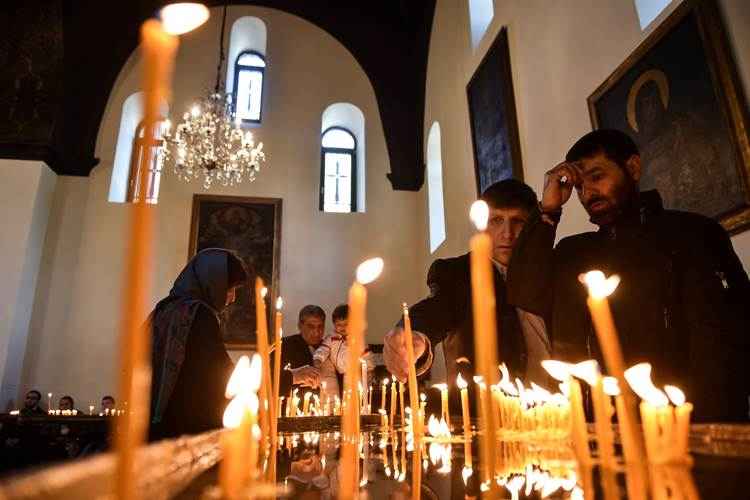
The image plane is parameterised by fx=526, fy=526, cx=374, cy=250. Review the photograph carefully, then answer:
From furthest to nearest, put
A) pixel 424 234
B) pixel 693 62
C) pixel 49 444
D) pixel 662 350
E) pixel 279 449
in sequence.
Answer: pixel 424 234, pixel 49 444, pixel 693 62, pixel 662 350, pixel 279 449

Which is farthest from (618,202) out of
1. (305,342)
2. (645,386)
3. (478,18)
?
(478,18)

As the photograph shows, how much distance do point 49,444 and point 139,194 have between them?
485cm

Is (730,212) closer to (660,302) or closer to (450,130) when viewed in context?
(660,302)

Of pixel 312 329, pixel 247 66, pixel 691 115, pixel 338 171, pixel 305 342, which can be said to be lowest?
pixel 305 342

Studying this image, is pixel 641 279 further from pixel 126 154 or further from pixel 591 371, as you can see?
pixel 126 154

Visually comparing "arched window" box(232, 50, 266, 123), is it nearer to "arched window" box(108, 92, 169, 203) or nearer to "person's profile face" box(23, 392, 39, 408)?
"arched window" box(108, 92, 169, 203)

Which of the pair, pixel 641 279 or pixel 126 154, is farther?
pixel 126 154

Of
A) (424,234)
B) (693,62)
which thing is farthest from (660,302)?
(424,234)

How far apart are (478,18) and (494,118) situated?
6.51 ft

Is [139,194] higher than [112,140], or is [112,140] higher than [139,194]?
[112,140]

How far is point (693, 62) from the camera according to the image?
11.1 ft

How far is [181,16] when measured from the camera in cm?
60

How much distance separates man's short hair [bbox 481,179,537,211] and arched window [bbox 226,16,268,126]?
9.13 metres

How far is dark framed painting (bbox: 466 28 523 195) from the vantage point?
241 inches
